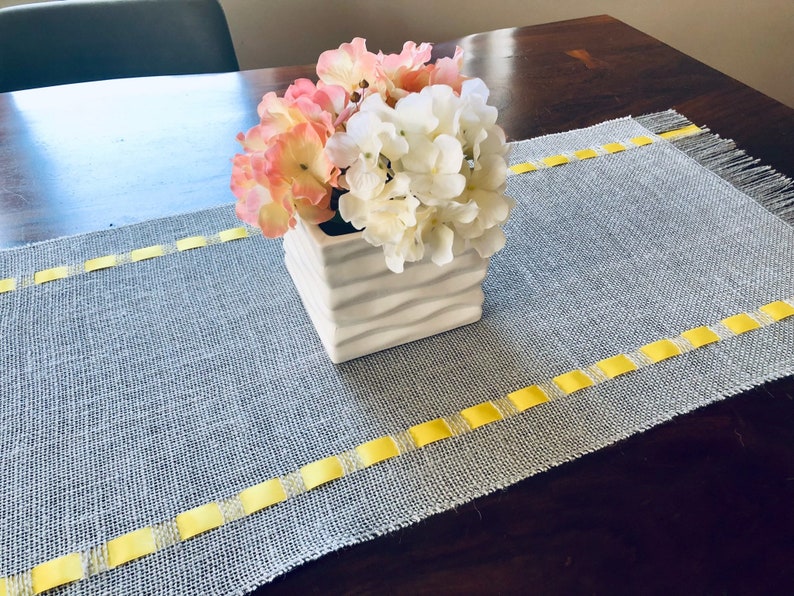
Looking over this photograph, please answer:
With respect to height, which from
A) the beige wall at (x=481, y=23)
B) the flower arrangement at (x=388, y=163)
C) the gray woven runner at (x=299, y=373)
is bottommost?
the beige wall at (x=481, y=23)

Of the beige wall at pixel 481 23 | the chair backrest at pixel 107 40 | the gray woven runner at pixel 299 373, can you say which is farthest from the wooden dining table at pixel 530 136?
the beige wall at pixel 481 23

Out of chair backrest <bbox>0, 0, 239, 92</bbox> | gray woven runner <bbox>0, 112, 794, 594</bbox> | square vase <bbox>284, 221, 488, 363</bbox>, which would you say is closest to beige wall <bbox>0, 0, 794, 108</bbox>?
chair backrest <bbox>0, 0, 239, 92</bbox>

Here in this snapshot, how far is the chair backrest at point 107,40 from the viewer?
3.45 ft

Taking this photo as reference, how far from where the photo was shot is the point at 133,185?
2.64 feet

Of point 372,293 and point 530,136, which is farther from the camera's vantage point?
point 530,136

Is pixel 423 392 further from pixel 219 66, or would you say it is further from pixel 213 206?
pixel 219 66

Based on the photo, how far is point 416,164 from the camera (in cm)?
47

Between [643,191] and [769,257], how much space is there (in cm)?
17

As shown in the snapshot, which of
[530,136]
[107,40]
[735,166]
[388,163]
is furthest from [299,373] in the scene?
[107,40]

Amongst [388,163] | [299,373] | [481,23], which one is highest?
[388,163]

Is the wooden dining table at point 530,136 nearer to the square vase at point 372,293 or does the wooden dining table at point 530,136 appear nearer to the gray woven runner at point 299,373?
the gray woven runner at point 299,373

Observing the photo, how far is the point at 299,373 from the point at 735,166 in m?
0.66

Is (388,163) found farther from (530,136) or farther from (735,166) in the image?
(735,166)

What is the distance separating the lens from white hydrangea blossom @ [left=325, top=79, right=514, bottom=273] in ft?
1.51
